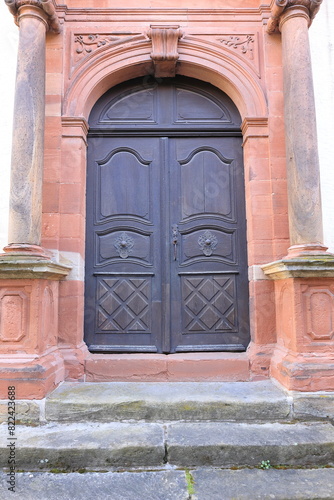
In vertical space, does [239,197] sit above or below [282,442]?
above

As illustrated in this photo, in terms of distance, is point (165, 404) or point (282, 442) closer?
point (282, 442)

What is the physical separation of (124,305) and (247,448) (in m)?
1.97

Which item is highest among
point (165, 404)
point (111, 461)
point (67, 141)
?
point (67, 141)

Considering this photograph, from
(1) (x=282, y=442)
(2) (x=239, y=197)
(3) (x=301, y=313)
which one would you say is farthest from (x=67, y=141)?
(1) (x=282, y=442)

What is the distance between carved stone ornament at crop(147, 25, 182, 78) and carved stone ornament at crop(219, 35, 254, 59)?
21.0 inches

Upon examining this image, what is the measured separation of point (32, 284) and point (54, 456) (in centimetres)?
137

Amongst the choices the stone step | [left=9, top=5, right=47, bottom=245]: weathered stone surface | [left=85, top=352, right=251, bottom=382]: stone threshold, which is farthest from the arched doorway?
the stone step

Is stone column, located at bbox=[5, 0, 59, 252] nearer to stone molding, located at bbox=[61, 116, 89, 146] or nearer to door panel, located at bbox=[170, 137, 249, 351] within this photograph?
stone molding, located at bbox=[61, 116, 89, 146]

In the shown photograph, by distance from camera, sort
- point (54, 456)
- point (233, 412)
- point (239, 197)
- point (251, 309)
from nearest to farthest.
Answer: point (54, 456) → point (233, 412) → point (251, 309) → point (239, 197)

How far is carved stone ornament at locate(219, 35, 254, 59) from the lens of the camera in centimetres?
438

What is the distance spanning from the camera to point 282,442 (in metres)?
2.77

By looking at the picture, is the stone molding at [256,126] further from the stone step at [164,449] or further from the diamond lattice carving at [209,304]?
the stone step at [164,449]

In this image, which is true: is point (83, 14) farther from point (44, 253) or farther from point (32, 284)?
point (32, 284)

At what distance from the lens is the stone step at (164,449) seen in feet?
8.78
